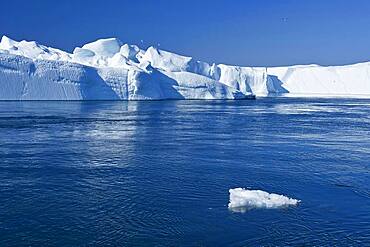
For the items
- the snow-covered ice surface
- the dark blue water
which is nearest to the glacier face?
the dark blue water

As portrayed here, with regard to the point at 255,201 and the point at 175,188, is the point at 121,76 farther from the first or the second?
the point at 255,201

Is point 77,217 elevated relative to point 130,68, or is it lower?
lower

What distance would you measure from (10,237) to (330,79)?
333ft

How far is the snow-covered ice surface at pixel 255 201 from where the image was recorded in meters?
9.23

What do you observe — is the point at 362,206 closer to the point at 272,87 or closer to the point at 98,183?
the point at 98,183

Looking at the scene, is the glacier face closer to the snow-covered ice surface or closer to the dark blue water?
the dark blue water

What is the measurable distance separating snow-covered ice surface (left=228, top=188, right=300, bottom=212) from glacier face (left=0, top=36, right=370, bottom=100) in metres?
45.9

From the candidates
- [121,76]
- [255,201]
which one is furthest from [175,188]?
[121,76]

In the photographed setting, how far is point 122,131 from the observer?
71.8 ft

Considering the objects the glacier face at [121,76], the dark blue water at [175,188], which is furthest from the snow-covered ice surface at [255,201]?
the glacier face at [121,76]

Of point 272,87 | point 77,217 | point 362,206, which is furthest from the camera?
point 272,87

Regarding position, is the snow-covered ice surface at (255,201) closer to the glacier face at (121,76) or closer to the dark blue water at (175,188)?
the dark blue water at (175,188)

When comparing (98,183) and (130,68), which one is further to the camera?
(130,68)

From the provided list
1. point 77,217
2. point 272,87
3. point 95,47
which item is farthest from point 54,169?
point 272,87
